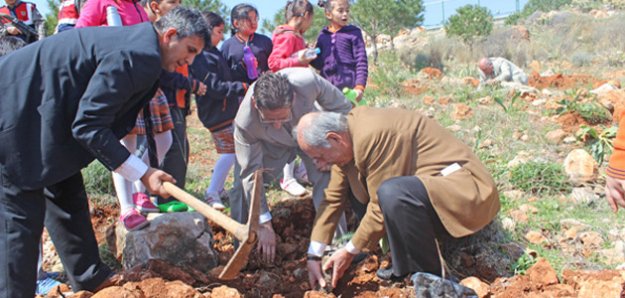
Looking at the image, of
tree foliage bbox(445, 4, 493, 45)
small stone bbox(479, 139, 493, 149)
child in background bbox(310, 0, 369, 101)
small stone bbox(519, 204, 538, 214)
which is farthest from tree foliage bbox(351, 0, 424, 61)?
small stone bbox(519, 204, 538, 214)

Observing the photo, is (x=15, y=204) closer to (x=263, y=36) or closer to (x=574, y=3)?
(x=263, y=36)

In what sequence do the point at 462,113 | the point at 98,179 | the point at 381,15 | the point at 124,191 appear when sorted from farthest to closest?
the point at 381,15 < the point at 462,113 < the point at 98,179 < the point at 124,191

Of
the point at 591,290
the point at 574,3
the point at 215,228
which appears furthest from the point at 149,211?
the point at 574,3

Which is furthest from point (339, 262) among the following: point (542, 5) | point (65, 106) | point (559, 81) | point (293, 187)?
point (542, 5)

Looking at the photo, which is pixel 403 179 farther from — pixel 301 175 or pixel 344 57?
pixel 344 57

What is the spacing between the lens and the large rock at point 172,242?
10.3ft

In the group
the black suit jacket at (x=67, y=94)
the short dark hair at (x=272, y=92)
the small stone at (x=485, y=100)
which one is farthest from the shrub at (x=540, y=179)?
the black suit jacket at (x=67, y=94)

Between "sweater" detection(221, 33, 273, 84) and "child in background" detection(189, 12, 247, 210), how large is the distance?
0.09 m

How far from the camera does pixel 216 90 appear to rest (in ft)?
12.8

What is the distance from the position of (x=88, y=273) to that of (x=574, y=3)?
3336 cm

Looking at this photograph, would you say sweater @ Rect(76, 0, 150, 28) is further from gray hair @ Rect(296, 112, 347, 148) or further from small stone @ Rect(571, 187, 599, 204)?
small stone @ Rect(571, 187, 599, 204)

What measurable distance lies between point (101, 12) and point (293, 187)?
1.79 meters

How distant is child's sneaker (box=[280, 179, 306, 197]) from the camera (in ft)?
13.6

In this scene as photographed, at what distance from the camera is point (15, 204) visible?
93.0 inches
